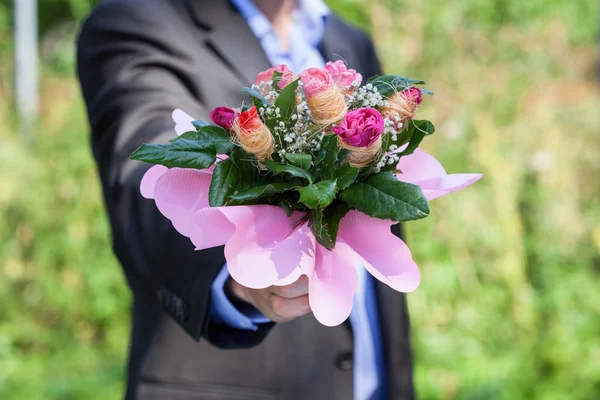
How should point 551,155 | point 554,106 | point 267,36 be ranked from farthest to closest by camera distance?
point 554,106, point 551,155, point 267,36

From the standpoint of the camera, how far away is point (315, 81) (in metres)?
0.80

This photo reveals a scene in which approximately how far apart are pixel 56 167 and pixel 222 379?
2483 millimetres

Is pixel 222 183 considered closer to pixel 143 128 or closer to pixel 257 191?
pixel 257 191

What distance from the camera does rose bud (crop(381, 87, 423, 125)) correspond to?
32.8 inches

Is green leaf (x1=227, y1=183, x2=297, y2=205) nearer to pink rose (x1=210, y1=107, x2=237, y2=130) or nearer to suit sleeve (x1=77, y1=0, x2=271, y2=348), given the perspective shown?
pink rose (x1=210, y1=107, x2=237, y2=130)

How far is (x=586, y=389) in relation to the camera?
8.82 ft

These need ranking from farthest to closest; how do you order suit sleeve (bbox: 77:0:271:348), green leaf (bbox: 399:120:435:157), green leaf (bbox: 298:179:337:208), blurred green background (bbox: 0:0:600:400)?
1. blurred green background (bbox: 0:0:600:400)
2. suit sleeve (bbox: 77:0:271:348)
3. green leaf (bbox: 399:120:435:157)
4. green leaf (bbox: 298:179:337:208)

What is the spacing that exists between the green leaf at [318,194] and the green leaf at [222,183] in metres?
0.10

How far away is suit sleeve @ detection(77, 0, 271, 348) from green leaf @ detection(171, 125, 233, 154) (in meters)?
0.23

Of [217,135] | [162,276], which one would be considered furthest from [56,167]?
[217,135]

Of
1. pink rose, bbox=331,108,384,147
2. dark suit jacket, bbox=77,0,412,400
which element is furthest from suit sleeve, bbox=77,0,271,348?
pink rose, bbox=331,108,384,147

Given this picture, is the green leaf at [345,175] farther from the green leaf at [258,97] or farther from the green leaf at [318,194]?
the green leaf at [258,97]

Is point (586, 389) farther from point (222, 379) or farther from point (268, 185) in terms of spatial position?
point (268, 185)

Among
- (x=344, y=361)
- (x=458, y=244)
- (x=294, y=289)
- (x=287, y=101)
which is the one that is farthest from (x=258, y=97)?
(x=458, y=244)
